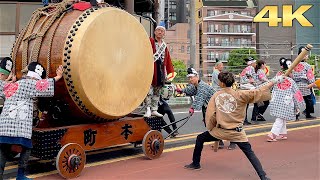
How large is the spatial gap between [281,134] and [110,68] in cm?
352

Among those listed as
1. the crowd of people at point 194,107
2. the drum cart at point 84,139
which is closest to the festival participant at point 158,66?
the crowd of people at point 194,107

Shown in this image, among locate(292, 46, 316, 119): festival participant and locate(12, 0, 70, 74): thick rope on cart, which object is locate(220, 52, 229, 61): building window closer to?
locate(292, 46, 316, 119): festival participant

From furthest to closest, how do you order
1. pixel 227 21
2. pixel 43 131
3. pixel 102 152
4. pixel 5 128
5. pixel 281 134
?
pixel 227 21, pixel 281 134, pixel 102 152, pixel 43 131, pixel 5 128

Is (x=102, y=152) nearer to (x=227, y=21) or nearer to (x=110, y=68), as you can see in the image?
(x=110, y=68)

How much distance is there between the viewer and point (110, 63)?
173 inches

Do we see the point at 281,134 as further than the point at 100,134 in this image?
Yes

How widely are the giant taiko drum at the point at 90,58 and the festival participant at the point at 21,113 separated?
321mm

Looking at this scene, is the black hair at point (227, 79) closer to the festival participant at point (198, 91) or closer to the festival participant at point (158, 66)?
the festival participant at point (198, 91)

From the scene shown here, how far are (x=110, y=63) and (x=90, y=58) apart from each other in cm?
30

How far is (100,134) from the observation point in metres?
4.48

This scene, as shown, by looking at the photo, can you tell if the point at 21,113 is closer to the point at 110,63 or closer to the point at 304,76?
the point at 110,63

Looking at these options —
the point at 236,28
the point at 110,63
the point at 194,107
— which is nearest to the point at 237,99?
the point at 194,107

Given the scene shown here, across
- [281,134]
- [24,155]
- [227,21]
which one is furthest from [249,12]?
[24,155]

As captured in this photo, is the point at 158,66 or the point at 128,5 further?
the point at 128,5
